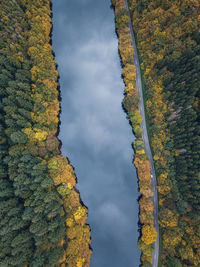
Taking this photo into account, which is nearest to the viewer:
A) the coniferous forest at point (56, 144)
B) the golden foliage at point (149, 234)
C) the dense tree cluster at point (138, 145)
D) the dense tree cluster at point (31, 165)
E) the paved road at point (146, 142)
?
the dense tree cluster at point (31, 165)

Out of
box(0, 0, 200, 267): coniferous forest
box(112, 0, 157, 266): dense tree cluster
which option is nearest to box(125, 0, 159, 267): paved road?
box(0, 0, 200, 267): coniferous forest

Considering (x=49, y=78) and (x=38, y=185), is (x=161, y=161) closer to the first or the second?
(x=38, y=185)

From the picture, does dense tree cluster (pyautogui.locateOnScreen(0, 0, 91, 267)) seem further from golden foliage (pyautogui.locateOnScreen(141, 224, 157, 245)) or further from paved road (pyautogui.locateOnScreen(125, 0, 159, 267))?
paved road (pyautogui.locateOnScreen(125, 0, 159, 267))

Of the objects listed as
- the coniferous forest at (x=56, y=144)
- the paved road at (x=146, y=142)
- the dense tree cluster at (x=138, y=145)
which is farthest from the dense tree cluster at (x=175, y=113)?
the dense tree cluster at (x=138, y=145)

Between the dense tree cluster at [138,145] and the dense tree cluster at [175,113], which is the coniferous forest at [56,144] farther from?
the dense tree cluster at [138,145]

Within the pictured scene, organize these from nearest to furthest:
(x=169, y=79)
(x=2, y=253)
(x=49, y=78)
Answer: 1. (x=2, y=253)
2. (x=169, y=79)
3. (x=49, y=78)

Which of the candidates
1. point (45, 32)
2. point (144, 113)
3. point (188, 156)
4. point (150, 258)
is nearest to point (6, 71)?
point (45, 32)

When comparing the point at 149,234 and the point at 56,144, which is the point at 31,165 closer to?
the point at 56,144
